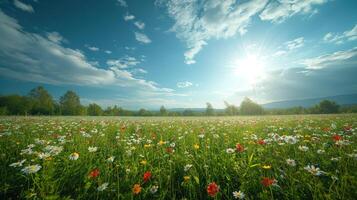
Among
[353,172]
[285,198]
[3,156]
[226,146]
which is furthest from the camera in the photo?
[226,146]

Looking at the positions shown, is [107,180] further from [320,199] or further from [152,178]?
[320,199]

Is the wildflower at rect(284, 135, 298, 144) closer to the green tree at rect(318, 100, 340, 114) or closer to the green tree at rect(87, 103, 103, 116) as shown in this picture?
the green tree at rect(87, 103, 103, 116)

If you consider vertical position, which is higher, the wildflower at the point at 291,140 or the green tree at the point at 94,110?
the green tree at the point at 94,110

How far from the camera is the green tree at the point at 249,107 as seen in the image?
75.7 meters

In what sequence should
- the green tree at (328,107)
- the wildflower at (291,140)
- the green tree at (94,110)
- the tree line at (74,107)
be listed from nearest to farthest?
the wildflower at (291,140) < the tree line at (74,107) < the green tree at (328,107) < the green tree at (94,110)

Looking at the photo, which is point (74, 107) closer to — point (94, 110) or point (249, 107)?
point (94, 110)

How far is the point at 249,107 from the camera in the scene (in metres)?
78.8

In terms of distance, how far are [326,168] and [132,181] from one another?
276cm

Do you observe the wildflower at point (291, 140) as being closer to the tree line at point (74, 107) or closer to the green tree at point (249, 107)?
the tree line at point (74, 107)

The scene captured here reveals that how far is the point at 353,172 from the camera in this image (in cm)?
190

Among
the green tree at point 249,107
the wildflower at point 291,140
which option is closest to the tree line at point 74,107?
the green tree at point 249,107

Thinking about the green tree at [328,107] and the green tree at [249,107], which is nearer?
the green tree at [328,107]

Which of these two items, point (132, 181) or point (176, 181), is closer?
point (132, 181)

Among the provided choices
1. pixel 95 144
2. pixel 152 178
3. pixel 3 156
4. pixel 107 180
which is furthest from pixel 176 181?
pixel 3 156
